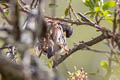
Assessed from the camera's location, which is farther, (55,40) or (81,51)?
(81,51)

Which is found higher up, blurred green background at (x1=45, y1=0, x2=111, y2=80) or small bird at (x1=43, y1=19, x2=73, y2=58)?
small bird at (x1=43, y1=19, x2=73, y2=58)

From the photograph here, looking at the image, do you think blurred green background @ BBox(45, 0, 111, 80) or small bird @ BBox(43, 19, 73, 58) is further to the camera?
blurred green background @ BBox(45, 0, 111, 80)

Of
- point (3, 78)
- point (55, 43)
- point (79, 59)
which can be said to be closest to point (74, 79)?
point (55, 43)

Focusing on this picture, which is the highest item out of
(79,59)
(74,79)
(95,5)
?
(95,5)

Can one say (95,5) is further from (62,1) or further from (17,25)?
(62,1)

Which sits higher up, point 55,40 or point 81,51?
point 55,40

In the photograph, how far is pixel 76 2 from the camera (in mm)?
1658

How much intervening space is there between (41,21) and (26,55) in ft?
0.14

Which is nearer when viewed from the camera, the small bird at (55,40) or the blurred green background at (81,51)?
the small bird at (55,40)

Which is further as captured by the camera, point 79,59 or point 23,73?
point 79,59

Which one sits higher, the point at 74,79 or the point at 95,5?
the point at 95,5

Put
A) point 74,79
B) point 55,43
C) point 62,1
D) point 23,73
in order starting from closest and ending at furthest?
point 23,73
point 55,43
point 74,79
point 62,1

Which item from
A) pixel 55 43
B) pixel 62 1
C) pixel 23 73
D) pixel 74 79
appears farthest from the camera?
pixel 62 1

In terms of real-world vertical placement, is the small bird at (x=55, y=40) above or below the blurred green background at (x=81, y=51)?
above
